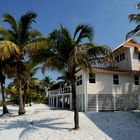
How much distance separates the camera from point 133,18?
18.8m

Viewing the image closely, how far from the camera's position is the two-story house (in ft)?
73.9

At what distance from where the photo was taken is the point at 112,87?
23.5 m

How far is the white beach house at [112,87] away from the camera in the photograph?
22.5 meters

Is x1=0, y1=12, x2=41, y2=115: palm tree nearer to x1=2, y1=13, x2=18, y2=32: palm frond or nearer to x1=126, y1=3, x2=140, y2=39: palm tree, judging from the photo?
x1=2, y1=13, x2=18, y2=32: palm frond

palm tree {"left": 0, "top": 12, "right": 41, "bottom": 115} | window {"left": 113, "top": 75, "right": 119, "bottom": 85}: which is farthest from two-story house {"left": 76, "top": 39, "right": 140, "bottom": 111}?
palm tree {"left": 0, "top": 12, "right": 41, "bottom": 115}

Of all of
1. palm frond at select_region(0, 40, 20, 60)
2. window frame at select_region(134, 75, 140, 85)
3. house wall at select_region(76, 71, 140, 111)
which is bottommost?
house wall at select_region(76, 71, 140, 111)

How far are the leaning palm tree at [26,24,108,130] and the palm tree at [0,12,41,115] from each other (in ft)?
24.0

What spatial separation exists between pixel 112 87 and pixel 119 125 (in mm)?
9168

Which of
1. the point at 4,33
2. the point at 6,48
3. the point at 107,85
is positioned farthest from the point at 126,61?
the point at 6,48

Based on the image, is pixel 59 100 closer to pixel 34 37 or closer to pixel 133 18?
pixel 34 37

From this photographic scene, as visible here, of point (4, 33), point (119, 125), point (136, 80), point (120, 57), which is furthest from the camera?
point (120, 57)

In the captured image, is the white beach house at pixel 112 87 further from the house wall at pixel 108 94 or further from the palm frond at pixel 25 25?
the palm frond at pixel 25 25

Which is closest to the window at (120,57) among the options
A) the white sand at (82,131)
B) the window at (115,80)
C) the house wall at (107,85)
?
the house wall at (107,85)

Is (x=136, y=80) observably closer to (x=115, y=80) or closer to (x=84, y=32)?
(x=115, y=80)
